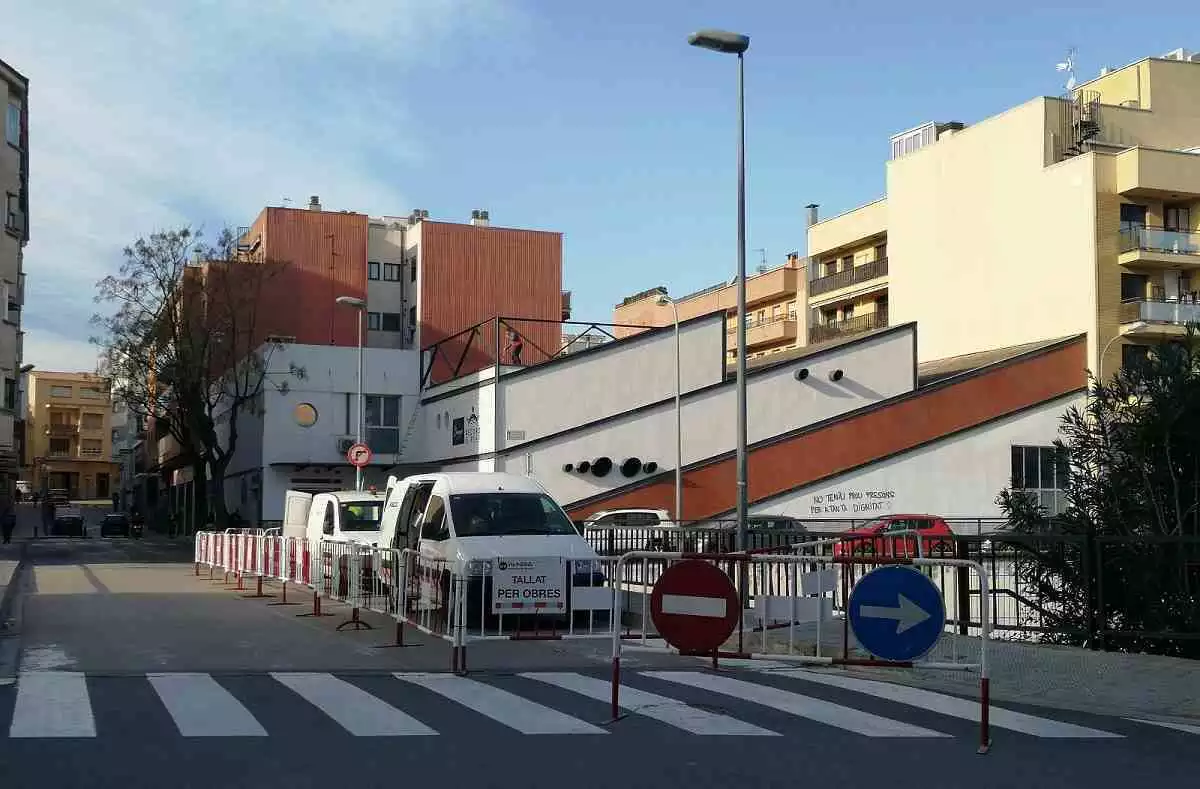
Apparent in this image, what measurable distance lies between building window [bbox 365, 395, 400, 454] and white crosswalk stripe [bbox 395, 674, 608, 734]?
1512 inches

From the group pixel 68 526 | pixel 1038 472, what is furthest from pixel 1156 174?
pixel 68 526

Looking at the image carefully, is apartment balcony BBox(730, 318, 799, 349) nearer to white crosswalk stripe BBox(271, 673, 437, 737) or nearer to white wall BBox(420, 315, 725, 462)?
white wall BBox(420, 315, 725, 462)

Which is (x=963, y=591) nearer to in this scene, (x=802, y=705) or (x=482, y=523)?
(x=482, y=523)

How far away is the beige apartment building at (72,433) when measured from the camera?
140 m

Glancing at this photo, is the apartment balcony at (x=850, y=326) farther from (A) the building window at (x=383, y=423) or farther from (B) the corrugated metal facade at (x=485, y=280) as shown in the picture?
(A) the building window at (x=383, y=423)

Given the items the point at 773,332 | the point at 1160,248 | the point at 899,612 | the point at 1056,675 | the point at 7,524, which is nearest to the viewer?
the point at 899,612

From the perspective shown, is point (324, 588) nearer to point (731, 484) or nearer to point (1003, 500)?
point (1003, 500)

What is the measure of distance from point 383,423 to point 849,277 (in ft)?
97.7

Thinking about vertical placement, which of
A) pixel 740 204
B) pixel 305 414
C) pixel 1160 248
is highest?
pixel 1160 248

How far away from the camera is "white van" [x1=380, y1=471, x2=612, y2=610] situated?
52.1 feet

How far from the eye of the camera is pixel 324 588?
722 inches

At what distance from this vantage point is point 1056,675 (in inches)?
484

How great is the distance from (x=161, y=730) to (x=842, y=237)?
64160 mm

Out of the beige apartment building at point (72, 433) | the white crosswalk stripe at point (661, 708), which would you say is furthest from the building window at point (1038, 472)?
the beige apartment building at point (72, 433)
